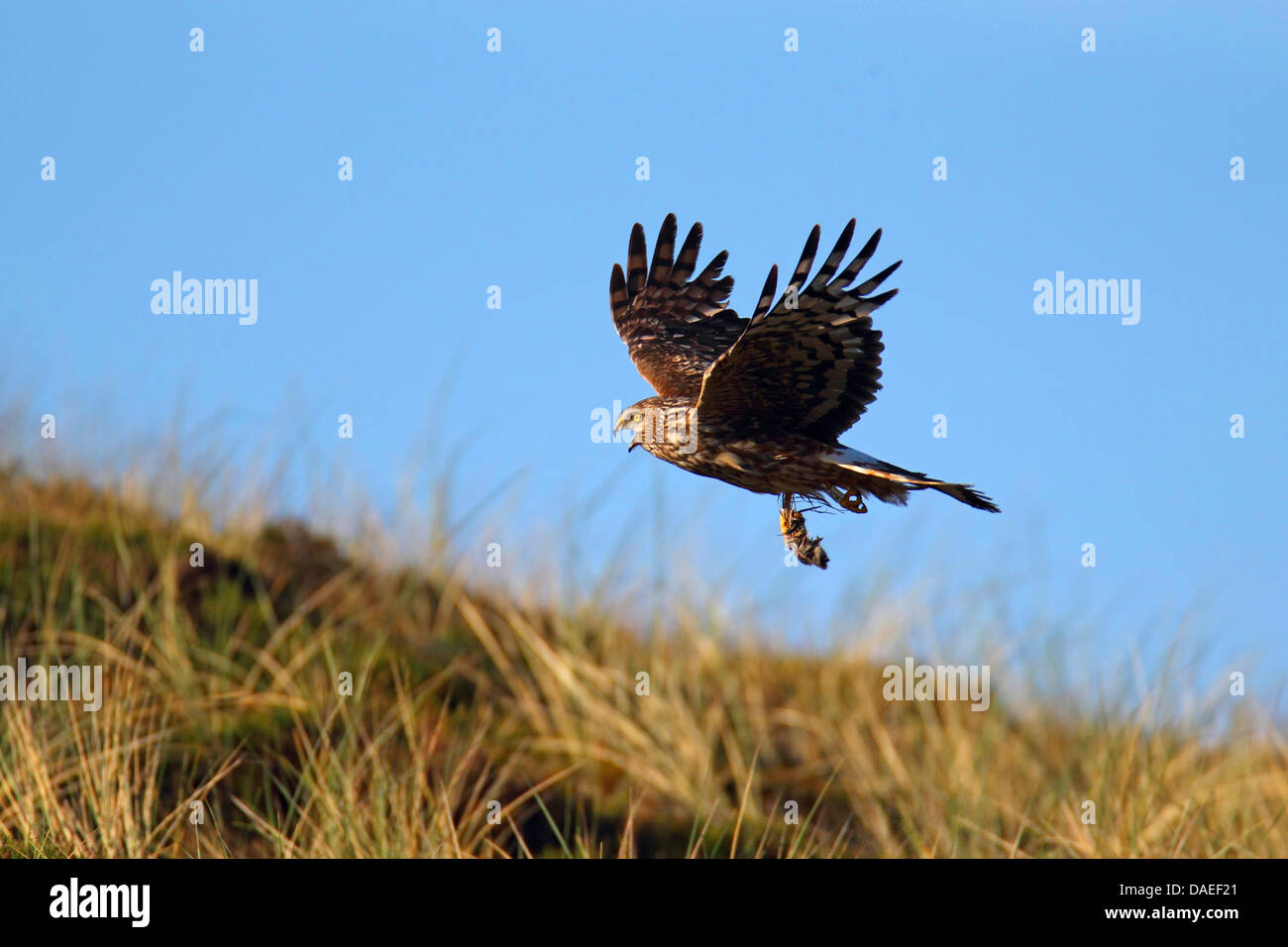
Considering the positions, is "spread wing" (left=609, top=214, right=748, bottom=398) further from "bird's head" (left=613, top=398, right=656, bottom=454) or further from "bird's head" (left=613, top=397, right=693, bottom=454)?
"bird's head" (left=613, top=397, right=693, bottom=454)

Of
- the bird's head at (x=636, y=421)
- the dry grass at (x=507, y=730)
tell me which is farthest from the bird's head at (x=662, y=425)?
the dry grass at (x=507, y=730)

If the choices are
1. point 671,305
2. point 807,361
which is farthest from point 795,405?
point 671,305

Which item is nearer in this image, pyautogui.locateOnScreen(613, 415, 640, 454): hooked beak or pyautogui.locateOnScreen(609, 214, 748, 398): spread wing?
pyautogui.locateOnScreen(613, 415, 640, 454): hooked beak

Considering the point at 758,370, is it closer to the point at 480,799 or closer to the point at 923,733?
the point at 480,799

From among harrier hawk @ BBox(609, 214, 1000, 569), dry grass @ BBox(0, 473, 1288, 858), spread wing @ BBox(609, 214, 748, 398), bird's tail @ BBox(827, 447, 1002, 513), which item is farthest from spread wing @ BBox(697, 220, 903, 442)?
dry grass @ BBox(0, 473, 1288, 858)

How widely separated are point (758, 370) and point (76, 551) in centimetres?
878

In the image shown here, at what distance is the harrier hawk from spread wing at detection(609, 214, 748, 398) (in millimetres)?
396

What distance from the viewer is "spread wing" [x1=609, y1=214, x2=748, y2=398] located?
3.75 m

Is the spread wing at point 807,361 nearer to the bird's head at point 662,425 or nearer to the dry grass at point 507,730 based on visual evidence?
the bird's head at point 662,425

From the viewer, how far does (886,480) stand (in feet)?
6.15

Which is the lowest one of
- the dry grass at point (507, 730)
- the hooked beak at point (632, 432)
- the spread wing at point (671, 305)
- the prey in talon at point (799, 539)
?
the dry grass at point (507, 730)

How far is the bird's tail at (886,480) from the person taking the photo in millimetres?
1646
